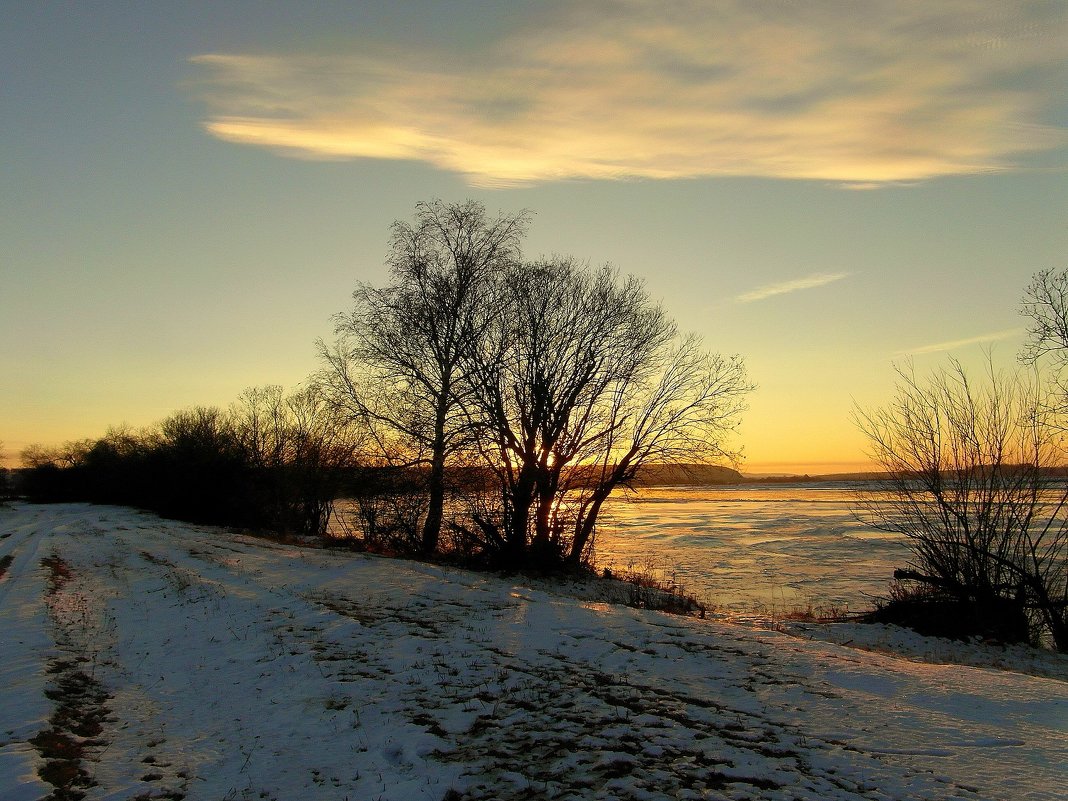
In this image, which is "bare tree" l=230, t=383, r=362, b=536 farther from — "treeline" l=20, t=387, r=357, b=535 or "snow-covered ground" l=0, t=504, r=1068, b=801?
"snow-covered ground" l=0, t=504, r=1068, b=801

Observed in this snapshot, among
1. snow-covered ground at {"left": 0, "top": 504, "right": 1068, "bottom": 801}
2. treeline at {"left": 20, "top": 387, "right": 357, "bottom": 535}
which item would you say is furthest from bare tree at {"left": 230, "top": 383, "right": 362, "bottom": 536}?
snow-covered ground at {"left": 0, "top": 504, "right": 1068, "bottom": 801}

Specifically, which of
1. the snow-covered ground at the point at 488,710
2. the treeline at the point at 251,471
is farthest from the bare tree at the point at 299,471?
the snow-covered ground at the point at 488,710

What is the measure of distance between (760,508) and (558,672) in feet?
181

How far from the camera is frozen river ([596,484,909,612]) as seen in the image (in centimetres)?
2003

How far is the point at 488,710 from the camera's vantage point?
6.89m

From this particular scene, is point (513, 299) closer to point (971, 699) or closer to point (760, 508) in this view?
point (971, 699)

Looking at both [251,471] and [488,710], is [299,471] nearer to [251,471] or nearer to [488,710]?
[251,471]

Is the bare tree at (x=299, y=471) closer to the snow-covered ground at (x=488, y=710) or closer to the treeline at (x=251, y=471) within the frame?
the treeline at (x=251, y=471)

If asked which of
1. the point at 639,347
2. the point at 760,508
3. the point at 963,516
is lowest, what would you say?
the point at 760,508

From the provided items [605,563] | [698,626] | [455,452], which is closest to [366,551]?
[455,452]

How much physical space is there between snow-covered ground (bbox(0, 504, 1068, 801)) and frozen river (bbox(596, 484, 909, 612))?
8.13 m

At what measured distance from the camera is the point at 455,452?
22.0 metres

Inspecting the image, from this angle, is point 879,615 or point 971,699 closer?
point 971,699

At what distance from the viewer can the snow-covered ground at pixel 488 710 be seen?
5.31 m
